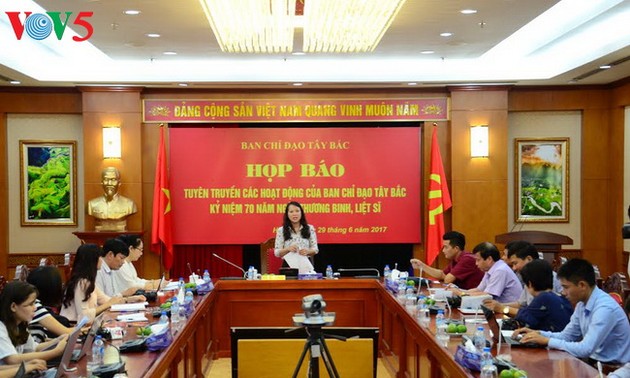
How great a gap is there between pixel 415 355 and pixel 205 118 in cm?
509

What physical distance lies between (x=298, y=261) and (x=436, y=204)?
2468 millimetres

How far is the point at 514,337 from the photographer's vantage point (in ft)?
13.5

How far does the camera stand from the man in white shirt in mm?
5842

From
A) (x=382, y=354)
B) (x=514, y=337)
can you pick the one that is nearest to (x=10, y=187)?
(x=382, y=354)

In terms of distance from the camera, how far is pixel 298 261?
24.0ft

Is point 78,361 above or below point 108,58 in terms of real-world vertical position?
below

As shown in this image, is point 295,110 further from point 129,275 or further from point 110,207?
point 129,275

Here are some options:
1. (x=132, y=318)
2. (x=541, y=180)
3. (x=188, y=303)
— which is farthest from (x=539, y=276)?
(x=541, y=180)

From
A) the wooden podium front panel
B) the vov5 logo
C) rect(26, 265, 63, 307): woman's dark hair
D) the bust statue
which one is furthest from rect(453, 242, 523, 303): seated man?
the bust statue

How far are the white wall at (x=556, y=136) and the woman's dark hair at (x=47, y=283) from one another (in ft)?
21.2

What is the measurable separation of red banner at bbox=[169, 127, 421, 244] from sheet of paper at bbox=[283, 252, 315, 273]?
6.39 ft

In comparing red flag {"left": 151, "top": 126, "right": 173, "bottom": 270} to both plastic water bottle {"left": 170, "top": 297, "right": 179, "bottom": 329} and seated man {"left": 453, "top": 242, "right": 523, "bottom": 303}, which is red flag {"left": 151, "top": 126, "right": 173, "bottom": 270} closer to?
plastic water bottle {"left": 170, "top": 297, "right": 179, "bottom": 329}

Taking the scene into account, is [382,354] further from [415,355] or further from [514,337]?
[514,337]

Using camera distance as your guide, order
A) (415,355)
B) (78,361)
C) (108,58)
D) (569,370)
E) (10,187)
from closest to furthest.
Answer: (569,370) < (78,361) < (415,355) < (108,58) < (10,187)
